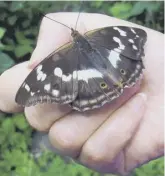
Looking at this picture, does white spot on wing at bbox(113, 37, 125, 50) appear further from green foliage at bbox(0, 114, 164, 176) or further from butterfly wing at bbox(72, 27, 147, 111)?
green foliage at bbox(0, 114, 164, 176)

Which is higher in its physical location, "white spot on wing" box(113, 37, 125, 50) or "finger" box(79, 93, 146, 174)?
"white spot on wing" box(113, 37, 125, 50)

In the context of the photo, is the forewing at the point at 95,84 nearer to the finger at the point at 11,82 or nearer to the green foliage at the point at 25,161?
the finger at the point at 11,82

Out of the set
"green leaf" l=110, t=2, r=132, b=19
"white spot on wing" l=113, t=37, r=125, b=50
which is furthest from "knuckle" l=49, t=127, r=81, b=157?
"green leaf" l=110, t=2, r=132, b=19

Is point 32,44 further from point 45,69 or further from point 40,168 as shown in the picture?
point 45,69

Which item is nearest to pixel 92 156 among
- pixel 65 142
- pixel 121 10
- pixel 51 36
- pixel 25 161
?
pixel 65 142

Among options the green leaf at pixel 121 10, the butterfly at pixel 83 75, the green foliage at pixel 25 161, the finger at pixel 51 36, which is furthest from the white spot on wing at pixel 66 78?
the green leaf at pixel 121 10

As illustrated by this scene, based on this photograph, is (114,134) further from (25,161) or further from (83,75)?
(25,161)

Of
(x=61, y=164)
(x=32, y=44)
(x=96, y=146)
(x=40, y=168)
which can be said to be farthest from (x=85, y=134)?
(x=32, y=44)
